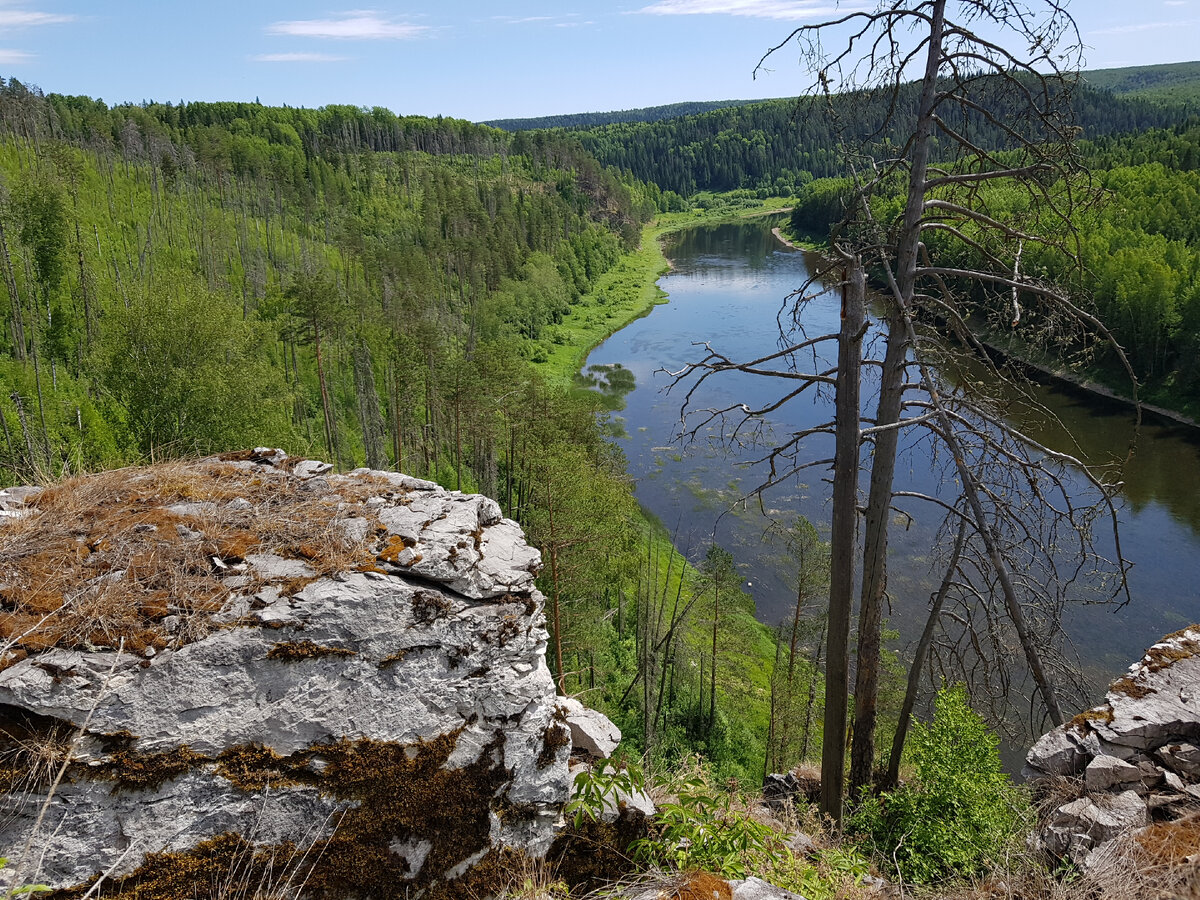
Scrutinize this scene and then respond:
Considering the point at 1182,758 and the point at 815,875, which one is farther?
the point at 1182,758

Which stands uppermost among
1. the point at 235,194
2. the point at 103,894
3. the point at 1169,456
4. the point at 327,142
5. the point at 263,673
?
the point at 327,142

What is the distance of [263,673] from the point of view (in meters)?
4.98

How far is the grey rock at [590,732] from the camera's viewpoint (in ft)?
21.5

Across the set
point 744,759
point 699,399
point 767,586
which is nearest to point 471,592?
point 744,759

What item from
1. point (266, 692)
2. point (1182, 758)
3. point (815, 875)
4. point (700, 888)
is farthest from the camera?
point (1182, 758)

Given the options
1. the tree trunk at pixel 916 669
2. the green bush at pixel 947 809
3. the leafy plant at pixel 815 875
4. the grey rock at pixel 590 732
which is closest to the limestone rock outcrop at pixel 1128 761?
the green bush at pixel 947 809

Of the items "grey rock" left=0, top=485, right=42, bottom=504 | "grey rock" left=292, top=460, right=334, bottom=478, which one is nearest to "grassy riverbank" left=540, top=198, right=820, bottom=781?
"grey rock" left=292, top=460, right=334, bottom=478

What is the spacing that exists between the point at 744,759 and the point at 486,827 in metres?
21.2

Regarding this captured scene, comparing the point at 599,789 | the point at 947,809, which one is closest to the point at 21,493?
the point at 599,789

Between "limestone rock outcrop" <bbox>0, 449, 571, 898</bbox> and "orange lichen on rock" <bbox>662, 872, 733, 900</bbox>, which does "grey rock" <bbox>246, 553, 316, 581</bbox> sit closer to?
"limestone rock outcrop" <bbox>0, 449, 571, 898</bbox>

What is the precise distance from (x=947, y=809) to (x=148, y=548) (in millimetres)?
8367

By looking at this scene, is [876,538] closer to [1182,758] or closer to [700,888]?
[1182,758]

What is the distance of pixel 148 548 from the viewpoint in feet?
17.5

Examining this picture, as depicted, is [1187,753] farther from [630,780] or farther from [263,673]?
[263,673]
